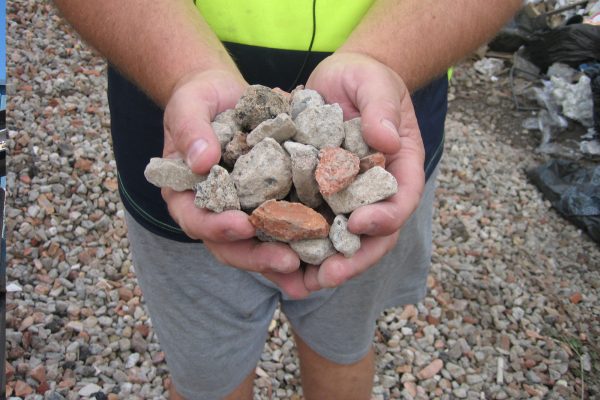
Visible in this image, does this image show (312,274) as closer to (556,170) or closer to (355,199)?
(355,199)

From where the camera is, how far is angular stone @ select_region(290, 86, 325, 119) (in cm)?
148

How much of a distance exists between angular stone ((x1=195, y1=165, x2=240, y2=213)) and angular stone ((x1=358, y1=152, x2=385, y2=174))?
32 cm

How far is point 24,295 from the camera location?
299cm

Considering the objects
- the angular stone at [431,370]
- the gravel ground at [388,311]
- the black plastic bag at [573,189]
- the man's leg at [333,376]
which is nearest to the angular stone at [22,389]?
the gravel ground at [388,311]

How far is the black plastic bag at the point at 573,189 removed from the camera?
3681 millimetres

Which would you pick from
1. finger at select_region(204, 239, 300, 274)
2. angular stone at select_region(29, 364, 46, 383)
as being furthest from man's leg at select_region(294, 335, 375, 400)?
angular stone at select_region(29, 364, 46, 383)

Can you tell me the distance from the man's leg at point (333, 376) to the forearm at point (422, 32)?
1030 millimetres

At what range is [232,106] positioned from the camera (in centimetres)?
148

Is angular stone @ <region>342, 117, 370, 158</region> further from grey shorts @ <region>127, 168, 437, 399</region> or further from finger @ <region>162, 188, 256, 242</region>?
grey shorts @ <region>127, 168, 437, 399</region>

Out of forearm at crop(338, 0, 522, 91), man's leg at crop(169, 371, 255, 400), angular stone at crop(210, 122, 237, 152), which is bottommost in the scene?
man's leg at crop(169, 371, 255, 400)

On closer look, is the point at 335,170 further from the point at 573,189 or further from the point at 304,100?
the point at 573,189

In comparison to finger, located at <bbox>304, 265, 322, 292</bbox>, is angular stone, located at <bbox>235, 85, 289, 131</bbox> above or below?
above

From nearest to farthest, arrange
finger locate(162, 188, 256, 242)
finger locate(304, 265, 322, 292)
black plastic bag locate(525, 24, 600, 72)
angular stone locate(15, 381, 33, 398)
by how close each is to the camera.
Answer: finger locate(162, 188, 256, 242) < finger locate(304, 265, 322, 292) < angular stone locate(15, 381, 33, 398) < black plastic bag locate(525, 24, 600, 72)

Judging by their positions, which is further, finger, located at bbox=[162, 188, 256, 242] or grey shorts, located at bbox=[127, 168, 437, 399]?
grey shorts, located at bbox=[127, 168, 437, 399]
